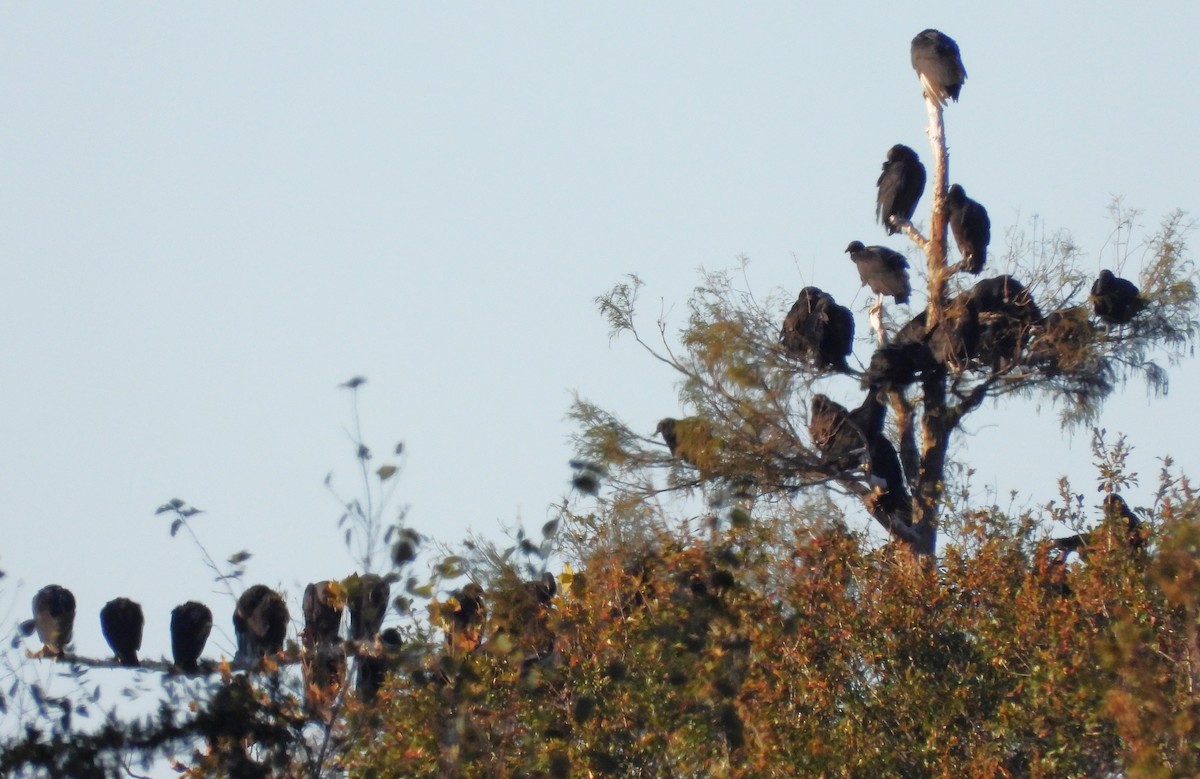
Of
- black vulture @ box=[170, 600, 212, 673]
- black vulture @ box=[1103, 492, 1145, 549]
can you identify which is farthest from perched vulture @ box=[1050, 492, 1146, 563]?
black vulture @ box=[170, 600, 212, 673]

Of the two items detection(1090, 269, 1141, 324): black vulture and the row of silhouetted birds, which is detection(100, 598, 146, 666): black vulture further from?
detection(1090, 269, 1141, 324): black vulture

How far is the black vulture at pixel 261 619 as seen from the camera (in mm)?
14233

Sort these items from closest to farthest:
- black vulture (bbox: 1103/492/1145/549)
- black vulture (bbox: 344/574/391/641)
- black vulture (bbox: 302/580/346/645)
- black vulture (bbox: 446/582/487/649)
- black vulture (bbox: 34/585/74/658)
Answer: black vulture (bbox: 344/574/391/641) → black vulture (bbox: 302/580/346/645) → black vulture (bbox: 446/582/487/649) → black vulture (bbox: 1103/492/1145/549) → black vulture (bbox: 34/585/74/658)

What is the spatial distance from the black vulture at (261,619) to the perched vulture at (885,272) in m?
5.92

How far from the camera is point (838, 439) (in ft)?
54.5

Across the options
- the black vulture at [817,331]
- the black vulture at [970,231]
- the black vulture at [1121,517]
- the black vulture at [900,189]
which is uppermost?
the black vulture at [900,189]

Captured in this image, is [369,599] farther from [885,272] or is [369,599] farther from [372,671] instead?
[885,272]

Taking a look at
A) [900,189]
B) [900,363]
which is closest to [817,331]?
[900,363]

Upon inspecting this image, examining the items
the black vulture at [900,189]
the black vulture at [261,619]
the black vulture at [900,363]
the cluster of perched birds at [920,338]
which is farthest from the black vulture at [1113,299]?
the black vulture at [261,619]

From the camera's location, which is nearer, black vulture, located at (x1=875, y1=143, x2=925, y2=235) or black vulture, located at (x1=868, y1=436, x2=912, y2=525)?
black vulture, located at (x1=868, y1=436, x2=912, y2=525)

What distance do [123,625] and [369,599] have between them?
34.8ft

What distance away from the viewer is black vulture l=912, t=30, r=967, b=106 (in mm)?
17844

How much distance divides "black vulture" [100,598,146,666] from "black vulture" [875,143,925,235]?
768 centimetres

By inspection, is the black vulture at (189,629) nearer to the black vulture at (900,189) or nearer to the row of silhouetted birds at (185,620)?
the row of silhouetted birds at (185,620)
